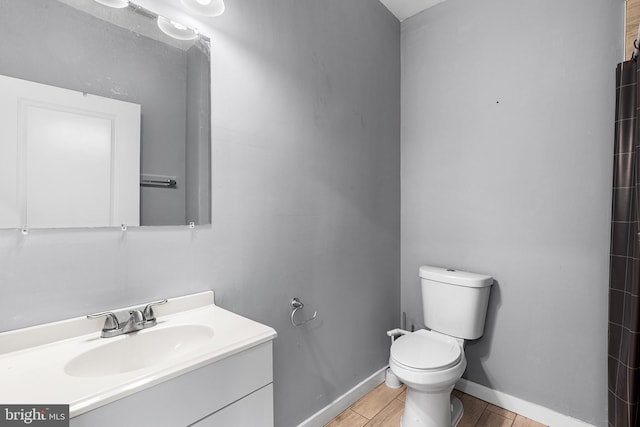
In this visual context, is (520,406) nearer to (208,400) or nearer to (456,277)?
(456,277)

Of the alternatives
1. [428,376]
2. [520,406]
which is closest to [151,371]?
[428,376]

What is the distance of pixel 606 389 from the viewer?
62.1 inches

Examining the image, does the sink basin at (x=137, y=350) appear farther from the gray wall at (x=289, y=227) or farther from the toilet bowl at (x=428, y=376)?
the toilet bowl at (x=428, y=376)

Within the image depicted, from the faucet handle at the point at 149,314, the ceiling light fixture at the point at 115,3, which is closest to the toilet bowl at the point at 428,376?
the faucet handle at the point at 149,314

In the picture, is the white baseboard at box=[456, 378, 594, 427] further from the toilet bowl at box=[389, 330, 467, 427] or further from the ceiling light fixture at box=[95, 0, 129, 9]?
the ceiling light fixture at box=[95, 0, 129, 9]

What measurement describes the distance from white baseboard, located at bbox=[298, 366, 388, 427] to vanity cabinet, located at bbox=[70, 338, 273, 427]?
2.85 feet

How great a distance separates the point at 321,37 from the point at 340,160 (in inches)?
27.8

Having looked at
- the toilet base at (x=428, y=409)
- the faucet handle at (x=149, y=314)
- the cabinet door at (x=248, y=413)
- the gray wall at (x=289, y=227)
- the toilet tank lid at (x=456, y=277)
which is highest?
the gray wall at (x=289, y=227)

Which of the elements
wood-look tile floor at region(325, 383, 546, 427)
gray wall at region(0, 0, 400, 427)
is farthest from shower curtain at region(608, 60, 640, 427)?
gray wall at region(0, 0, 400, 427)

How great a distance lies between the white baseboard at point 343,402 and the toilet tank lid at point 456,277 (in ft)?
2.63

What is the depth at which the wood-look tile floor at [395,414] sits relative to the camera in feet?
5.75

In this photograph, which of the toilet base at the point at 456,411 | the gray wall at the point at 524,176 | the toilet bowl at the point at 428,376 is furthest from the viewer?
the toilet base at the point at 456,411

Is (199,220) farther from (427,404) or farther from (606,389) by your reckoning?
(606,389)

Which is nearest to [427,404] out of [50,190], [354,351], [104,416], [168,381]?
[354,351]
